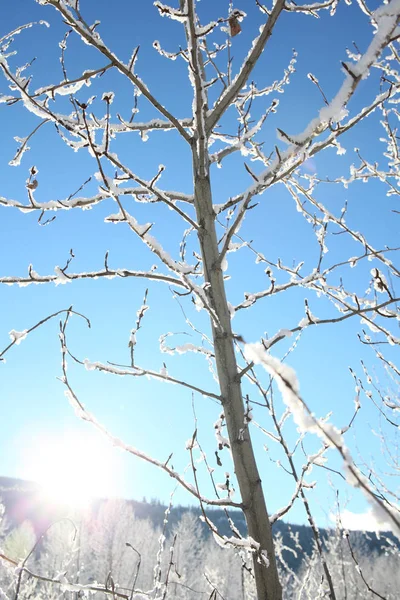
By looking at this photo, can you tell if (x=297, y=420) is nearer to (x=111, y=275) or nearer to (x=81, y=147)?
(x=111, y=275)

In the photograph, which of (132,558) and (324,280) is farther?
(132,558)

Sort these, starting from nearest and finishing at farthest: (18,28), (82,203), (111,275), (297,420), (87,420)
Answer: (297,420)
(87,420)
(18,28)
(111,275)
(82,203)

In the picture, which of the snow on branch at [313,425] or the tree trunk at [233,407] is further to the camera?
the tree trunk at [233,407]

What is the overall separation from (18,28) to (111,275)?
1.23 metres

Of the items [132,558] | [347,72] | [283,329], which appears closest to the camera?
[347,72]

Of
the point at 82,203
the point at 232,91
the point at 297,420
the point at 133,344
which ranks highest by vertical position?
the point at 232,91

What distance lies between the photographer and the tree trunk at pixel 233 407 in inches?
58.0

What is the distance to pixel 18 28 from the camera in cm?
187

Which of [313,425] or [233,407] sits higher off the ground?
[233,407]

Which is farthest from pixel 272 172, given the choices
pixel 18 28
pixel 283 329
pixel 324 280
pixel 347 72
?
pixel 18 28

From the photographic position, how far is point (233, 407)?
5.63 feet

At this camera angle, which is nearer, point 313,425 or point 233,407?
point 313,425

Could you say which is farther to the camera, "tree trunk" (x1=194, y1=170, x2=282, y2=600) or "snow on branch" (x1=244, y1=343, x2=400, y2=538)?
"tree trunk" (x1=194, y1=170, x2=282, y2=600)

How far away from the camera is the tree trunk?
147cm
